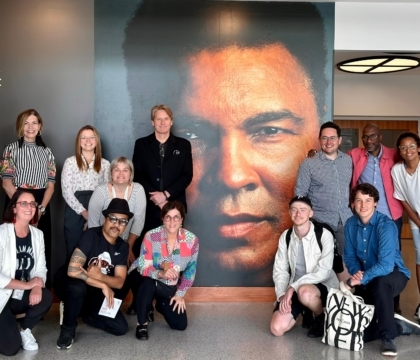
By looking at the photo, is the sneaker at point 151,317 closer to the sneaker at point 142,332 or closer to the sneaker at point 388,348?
the sneaker at point 142,332

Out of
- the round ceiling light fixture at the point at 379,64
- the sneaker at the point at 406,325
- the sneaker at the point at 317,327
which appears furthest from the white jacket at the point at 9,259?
the round ceiling light fixture at the point at 379,64

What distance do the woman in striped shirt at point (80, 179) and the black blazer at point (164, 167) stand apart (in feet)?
1.01

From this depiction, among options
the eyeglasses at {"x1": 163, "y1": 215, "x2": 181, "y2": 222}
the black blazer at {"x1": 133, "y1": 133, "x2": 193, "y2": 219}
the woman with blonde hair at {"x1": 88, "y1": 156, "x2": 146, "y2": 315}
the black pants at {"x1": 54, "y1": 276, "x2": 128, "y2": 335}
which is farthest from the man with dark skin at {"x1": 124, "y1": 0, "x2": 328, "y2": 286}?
the black pants at {"x1": 54, "y1": 276, "x2": 128, "y2": 335}

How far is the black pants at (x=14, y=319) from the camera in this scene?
11.0 ft

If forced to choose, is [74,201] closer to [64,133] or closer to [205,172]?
[64,133]

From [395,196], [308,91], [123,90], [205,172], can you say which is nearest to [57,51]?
[123,90]

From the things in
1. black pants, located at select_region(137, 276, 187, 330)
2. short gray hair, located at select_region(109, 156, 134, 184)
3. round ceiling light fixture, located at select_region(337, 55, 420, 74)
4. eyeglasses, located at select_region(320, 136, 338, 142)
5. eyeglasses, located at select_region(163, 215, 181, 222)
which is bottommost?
black pants, located at select_region(137, 276, 187, 330)

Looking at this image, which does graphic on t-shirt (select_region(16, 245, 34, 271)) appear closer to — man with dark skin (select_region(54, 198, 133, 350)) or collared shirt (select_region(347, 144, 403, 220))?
man with dark skin (select_region(54, 198, 133, 350))

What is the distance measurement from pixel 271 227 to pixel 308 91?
52.1 inches

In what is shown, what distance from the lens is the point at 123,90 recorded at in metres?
4.89

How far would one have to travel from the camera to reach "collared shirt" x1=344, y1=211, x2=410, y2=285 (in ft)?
12.0

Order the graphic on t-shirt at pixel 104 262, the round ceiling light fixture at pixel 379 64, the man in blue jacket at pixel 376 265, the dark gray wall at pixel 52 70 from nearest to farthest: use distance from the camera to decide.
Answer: the man in blue jacket at pixel 376 265
the graphic on t-shirt at pixel 104 262
the dark gray wall at pixel 52 70
the round ceiling light fixture at pixel 379 64

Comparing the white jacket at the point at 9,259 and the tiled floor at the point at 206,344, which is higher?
the white jacket at the point at 9,259

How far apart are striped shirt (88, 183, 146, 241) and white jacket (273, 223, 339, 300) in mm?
1161
